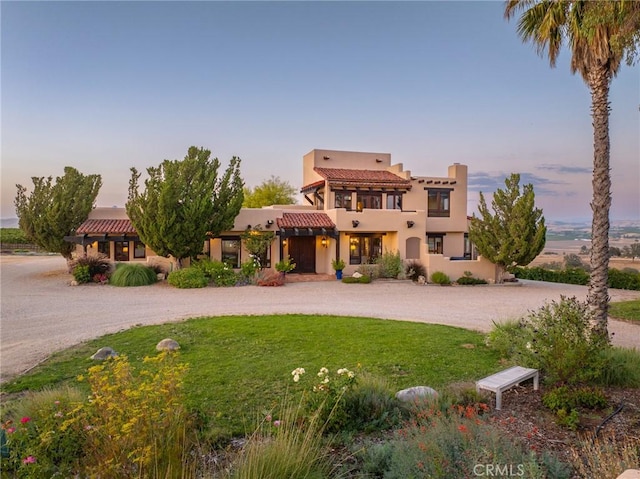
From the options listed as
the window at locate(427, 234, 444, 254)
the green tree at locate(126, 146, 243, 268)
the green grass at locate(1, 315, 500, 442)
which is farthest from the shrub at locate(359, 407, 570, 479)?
the window at locate(427, 234, 444, 254)

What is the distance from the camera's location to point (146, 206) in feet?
68.0

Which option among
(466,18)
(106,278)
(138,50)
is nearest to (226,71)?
(138,50)

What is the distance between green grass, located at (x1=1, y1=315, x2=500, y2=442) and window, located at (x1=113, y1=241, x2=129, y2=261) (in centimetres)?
1489

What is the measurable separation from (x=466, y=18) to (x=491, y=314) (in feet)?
37.4

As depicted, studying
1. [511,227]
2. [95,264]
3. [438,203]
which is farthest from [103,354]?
[438,203]

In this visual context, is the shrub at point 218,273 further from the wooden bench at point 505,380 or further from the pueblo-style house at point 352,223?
the wooden bench at point 505,380

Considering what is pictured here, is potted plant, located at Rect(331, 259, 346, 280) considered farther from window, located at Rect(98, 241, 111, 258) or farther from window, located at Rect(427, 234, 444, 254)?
→ window, located at Rect(98, 241, 111, 258)

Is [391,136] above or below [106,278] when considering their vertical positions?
above

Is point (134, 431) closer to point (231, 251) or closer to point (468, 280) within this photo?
point (231, 251)

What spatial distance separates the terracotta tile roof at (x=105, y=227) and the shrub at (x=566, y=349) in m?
22.8

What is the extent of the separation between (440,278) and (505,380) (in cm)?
1738

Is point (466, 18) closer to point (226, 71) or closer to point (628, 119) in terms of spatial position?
point (628, 119)

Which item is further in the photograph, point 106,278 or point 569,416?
point 106,278

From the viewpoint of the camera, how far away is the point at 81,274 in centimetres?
2022
